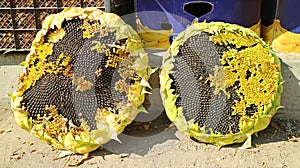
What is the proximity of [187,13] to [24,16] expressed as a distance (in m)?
1.23

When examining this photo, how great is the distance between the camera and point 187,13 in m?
2.83

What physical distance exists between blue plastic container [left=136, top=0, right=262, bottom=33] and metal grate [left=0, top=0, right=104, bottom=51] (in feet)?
1.16

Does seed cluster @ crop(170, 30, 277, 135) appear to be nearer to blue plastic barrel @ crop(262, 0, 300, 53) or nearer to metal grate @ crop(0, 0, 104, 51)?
blue plastic barrel @ crop(262, 0, 300, 53)

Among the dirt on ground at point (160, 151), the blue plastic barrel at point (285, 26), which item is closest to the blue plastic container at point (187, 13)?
the blue plastic barrel at point (285, 26)

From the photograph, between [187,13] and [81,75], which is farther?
[187,13]

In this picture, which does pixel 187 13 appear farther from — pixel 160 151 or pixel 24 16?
pixel 24 16

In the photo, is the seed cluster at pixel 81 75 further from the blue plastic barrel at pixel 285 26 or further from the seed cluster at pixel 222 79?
the blue plastic barrel at pixel 285 26

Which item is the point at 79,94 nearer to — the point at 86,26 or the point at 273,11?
the point at 86,26

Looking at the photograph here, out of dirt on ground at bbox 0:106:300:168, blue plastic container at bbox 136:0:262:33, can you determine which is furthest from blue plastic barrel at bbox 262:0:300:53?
dirt on ground at bbox 0:106:300:168

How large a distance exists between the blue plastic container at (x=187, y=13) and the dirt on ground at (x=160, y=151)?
2.52 feet

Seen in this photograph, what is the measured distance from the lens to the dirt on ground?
249 cm

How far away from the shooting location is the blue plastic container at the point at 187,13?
279 cm

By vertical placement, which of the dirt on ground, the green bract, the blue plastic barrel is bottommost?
the dirt on ground

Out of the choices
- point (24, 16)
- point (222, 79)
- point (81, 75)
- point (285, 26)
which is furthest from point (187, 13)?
point (24, 16)
